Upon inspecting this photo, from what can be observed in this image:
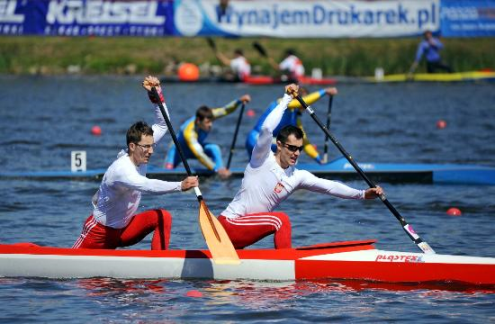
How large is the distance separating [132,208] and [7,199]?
634cm

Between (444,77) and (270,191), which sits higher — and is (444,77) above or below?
above

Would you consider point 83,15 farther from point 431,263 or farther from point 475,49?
point 431,263

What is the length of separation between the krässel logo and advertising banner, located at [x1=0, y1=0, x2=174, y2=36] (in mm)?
1021

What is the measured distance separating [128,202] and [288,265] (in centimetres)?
164

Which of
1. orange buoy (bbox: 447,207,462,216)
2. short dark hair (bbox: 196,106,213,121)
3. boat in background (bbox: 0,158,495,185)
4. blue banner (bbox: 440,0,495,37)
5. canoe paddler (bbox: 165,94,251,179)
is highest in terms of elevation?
blue banner (bbox: 440,0,495,37)

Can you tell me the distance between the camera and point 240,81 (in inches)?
1430

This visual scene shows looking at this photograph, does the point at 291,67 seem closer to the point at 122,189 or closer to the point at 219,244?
the point at 219,244

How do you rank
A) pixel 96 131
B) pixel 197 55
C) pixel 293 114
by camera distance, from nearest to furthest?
1. pixel 293 114
2. pixel 96 131
3. pixel 197 55

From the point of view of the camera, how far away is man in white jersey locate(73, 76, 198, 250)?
1057 cm

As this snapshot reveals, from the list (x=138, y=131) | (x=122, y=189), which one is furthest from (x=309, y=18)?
(x=138, y=131)

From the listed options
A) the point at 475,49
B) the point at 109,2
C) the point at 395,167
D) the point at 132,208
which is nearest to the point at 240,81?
the point at 109,2

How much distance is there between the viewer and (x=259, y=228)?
11109 mm

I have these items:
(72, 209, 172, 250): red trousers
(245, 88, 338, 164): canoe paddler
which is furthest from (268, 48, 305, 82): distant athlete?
(72, 209, 172, 250): red trousers

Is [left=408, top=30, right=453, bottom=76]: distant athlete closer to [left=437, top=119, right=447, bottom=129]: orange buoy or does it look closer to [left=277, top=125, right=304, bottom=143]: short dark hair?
[left=437, top=119, right=447, bottom=129]: orange buoy
